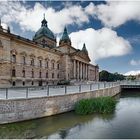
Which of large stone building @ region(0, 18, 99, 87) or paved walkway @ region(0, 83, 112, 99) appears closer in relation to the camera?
paved walkway @ region(0, 83, 112, 99)

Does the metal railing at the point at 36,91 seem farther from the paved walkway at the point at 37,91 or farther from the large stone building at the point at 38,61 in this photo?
the large stone building at the point at 38,61

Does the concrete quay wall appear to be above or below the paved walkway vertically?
below

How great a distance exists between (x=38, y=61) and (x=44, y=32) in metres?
23.4

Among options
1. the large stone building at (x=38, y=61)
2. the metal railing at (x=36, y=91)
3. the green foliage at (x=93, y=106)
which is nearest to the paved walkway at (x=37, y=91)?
the metal railing at (x=36, y=91)

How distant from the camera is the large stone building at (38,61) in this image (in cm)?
3662

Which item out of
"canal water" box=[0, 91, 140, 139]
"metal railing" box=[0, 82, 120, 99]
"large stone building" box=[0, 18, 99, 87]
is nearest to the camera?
"canal water" box=[0, 91, 140, 139]

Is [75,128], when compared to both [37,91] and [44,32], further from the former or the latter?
[44,32]

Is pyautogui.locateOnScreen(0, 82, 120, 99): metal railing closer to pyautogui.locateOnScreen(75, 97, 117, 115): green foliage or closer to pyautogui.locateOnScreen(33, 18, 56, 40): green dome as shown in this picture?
pyautogui.locateOnScreen(75, 97, 117, 115): green foliage

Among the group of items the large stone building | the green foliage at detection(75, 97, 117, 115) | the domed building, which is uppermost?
the domed building

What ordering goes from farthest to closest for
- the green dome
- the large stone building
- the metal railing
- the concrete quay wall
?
the green dome < the large stone building < the metal railing < the concrete quay wall

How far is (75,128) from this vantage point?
14.3 m

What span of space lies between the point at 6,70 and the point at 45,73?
16120mm

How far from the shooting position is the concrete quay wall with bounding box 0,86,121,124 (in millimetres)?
14055

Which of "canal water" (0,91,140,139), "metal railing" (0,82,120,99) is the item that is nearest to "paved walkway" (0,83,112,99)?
"metal railing" (0,82,120,99)
